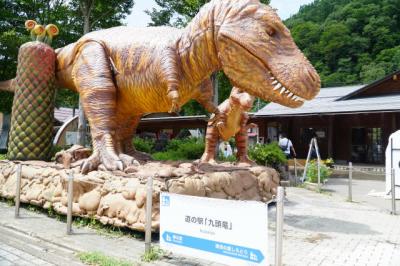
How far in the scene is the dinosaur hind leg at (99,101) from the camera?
5.34 m

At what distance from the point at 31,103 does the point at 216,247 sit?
200 inches

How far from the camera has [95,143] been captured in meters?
5.43

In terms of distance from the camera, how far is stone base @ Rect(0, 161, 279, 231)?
4449 millimetres

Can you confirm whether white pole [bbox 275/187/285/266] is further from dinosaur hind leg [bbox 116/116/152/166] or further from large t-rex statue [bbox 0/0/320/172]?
dinosaur hind leg [bbox 116/116/152/166]

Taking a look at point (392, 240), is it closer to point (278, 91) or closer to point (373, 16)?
point (278, 91)

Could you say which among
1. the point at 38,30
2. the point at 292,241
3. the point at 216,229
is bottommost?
the point at 292,241

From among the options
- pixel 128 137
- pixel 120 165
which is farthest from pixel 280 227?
pixel 128 137

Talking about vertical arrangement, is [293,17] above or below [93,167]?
above

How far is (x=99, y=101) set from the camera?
548cm

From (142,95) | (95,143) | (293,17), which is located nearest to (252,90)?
(142,95)

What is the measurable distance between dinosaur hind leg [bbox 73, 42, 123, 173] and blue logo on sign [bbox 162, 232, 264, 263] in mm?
2099

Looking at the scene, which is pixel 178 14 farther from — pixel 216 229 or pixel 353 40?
pixel 353 40

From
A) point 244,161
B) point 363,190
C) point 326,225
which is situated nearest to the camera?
point 326,225

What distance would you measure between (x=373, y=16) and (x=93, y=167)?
41893 millimetres
